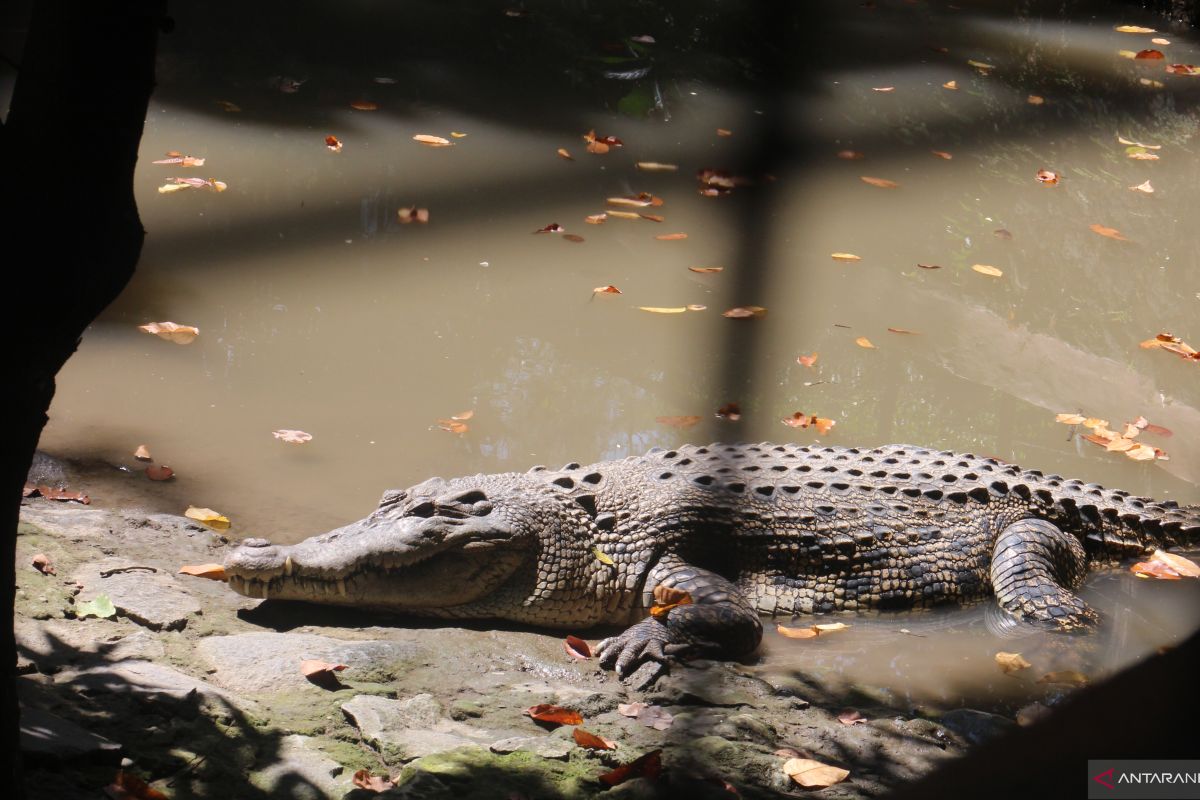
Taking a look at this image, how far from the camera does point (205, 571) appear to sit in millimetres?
4430

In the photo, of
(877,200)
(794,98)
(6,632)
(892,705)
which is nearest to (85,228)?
(6,632)

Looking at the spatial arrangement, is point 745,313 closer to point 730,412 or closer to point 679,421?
point 730,412

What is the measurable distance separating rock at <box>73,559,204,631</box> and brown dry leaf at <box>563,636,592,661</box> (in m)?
1.35

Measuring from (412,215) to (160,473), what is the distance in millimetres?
3280

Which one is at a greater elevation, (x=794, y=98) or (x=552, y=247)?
(x=794, y=98)

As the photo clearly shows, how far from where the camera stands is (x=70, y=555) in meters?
4.22

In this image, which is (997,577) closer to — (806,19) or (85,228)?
(85,228)

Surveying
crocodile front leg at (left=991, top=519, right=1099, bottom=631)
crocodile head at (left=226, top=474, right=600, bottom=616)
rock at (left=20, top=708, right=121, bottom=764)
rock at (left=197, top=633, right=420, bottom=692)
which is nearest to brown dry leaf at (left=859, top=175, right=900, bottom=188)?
crocodile front leg at (left=991, top=519, right=1099, bottom=631)

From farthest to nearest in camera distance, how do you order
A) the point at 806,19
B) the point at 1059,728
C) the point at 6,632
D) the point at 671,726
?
the point at 806,19 < the point at 671,726 < the point at 6,632 < the point at 1059,728

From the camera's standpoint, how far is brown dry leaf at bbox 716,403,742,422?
624cm

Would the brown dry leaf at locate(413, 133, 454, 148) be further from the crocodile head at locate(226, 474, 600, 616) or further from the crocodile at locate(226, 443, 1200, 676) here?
the crocodile head at locate(226, 474, 600, 616)

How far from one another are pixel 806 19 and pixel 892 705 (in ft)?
35.6

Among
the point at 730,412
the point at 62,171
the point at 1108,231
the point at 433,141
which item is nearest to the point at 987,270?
the point at 1108,231

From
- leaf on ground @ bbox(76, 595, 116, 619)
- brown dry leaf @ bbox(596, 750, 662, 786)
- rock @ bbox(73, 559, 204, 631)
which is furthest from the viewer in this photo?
rock @ bbox(73, 559, 204, 631)
